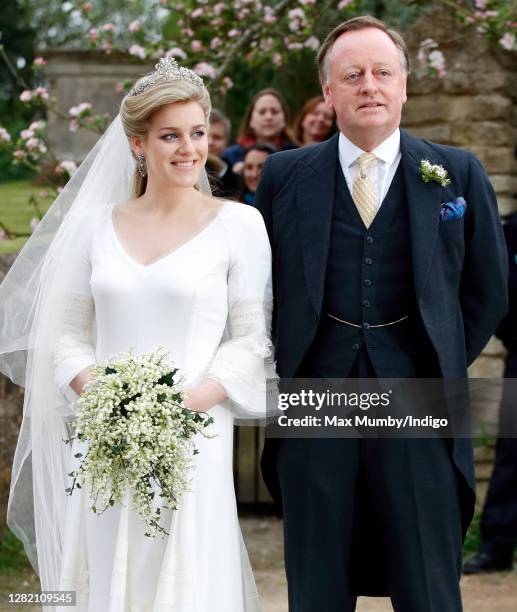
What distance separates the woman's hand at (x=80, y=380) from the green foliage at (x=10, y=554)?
98.6 inches

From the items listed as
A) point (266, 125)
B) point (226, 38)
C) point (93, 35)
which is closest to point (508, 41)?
point (266, 125)

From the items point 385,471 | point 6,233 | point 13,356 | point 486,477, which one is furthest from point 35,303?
point 486,477

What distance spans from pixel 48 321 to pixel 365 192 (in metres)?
1.15

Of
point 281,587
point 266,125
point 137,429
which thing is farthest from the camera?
point 266,125

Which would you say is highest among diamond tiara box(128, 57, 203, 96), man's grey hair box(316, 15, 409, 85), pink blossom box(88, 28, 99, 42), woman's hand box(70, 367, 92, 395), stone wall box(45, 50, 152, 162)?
stone wall box(45, 50, 152, 162)

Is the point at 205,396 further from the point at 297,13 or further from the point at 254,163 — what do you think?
the point at 297,13

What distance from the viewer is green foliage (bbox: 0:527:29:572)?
6.02 meters

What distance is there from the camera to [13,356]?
421cm

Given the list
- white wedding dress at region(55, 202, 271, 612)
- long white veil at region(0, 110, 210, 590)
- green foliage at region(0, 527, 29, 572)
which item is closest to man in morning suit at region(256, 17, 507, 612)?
white wedding dress at region(55, 202, 271, 612)

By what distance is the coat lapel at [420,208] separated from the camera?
12.1 ft

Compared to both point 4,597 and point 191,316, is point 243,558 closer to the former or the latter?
point 191,316

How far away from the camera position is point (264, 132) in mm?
7172

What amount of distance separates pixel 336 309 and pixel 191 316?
0.47 meters

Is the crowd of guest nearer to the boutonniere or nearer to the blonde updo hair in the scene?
the blonde updo hair
